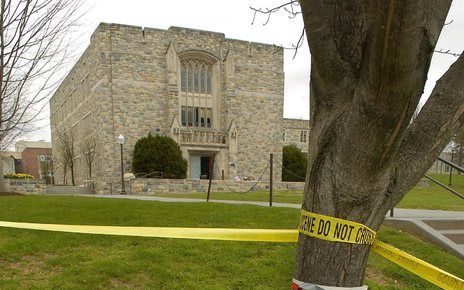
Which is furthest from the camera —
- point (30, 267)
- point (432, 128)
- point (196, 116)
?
point (196, 116)

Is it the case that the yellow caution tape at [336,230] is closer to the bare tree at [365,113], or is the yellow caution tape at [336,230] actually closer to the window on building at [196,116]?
the bare tree at [365,113]

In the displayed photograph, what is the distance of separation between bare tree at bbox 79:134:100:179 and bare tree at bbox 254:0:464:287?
2896 cm

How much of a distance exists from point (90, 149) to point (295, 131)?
3684 centimetres

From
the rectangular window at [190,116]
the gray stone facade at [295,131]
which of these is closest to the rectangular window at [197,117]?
the rectangular window at [190,116]

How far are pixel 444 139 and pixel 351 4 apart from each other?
851 mm

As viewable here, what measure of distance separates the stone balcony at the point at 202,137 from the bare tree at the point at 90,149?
6740 mm

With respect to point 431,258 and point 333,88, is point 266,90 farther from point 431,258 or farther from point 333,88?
point 333,88

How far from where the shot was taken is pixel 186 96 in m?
30.0

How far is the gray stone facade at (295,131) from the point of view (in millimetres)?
59375

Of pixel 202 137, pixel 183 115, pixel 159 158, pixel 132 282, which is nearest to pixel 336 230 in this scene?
pixel 132 282

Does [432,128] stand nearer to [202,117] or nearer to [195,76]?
[202,117]

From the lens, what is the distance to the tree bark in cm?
141

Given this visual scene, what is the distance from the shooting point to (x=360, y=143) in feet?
5.34

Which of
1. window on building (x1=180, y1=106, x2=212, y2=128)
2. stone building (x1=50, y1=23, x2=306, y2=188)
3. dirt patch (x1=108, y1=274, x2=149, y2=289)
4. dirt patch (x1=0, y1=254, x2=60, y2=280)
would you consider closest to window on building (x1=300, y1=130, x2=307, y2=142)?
stone building (x1=50, y1=23, x2=306, y2=188)
